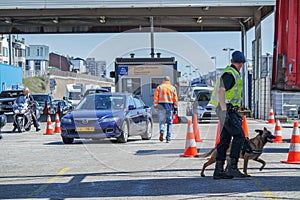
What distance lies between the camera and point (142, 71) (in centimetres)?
2645

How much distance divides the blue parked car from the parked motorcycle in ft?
16.0

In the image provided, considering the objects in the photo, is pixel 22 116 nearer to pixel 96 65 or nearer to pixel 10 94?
pixel 96 65

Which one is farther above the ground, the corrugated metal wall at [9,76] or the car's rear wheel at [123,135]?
the corrugated metal wall at [9,76]

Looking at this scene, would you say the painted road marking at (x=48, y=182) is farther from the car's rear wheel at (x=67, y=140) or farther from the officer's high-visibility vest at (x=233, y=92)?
the car's rear wheel at (x=67, y=140)

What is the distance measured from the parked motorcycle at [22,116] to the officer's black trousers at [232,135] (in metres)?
12.8

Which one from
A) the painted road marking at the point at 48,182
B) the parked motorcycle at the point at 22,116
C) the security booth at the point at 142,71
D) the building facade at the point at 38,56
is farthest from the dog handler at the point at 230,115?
the building facade at the point at 38,56

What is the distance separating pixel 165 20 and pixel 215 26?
13.2 ft

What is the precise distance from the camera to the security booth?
26.4m

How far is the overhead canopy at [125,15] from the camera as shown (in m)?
26.4

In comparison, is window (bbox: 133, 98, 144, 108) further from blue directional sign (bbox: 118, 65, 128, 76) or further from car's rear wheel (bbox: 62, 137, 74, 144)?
blue directional sign (bbox: 118, 65, 128, 76)

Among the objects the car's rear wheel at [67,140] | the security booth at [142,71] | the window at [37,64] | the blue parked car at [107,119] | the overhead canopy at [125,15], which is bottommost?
the car's rear wheel at [67,140]

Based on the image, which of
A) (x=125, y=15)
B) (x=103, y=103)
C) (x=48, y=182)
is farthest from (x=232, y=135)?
(x=125, y=15)

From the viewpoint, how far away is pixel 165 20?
32.7 m

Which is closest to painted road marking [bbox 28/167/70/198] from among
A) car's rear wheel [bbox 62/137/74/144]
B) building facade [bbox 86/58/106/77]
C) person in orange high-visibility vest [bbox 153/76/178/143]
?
car's rear wheel [bbox 62/137/74/144]
